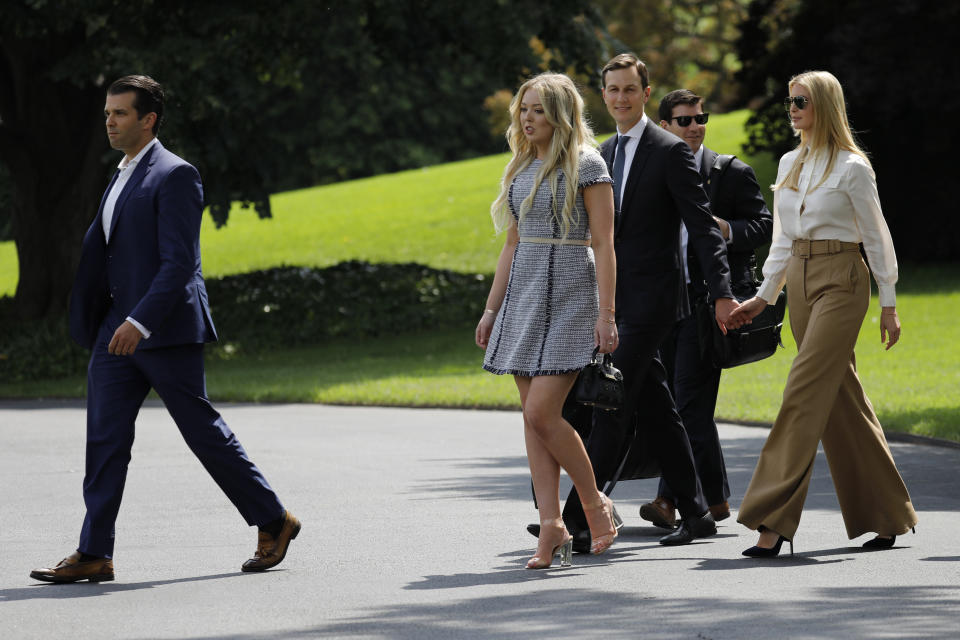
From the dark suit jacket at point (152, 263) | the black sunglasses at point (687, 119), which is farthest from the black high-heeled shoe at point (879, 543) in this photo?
the dark suit jacket at point (152, 263)

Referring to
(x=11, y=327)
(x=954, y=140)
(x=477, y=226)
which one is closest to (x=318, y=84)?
(x=477, y=226)

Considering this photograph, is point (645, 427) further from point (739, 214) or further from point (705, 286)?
point (739, 214)

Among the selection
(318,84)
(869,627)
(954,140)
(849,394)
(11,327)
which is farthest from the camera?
(318,84)

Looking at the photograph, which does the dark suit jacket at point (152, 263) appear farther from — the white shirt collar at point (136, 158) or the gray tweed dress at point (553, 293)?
the gray tweed dress at point (553, 293)

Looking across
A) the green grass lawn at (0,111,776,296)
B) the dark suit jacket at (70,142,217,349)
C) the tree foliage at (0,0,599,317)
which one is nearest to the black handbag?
the dark suit jacket at (70,142,217,349)

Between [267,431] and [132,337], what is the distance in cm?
683

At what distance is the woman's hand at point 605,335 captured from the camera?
20.9ft

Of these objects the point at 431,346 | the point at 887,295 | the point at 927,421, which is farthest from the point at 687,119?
the point at 431,346

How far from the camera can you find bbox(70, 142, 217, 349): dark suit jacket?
6305mm

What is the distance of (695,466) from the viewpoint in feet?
24.4

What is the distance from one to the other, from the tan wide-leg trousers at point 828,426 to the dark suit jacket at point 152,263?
97.3 inches

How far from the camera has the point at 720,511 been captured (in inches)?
305

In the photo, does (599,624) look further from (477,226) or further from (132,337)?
(477,226)

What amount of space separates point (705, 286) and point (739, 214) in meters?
0.53
